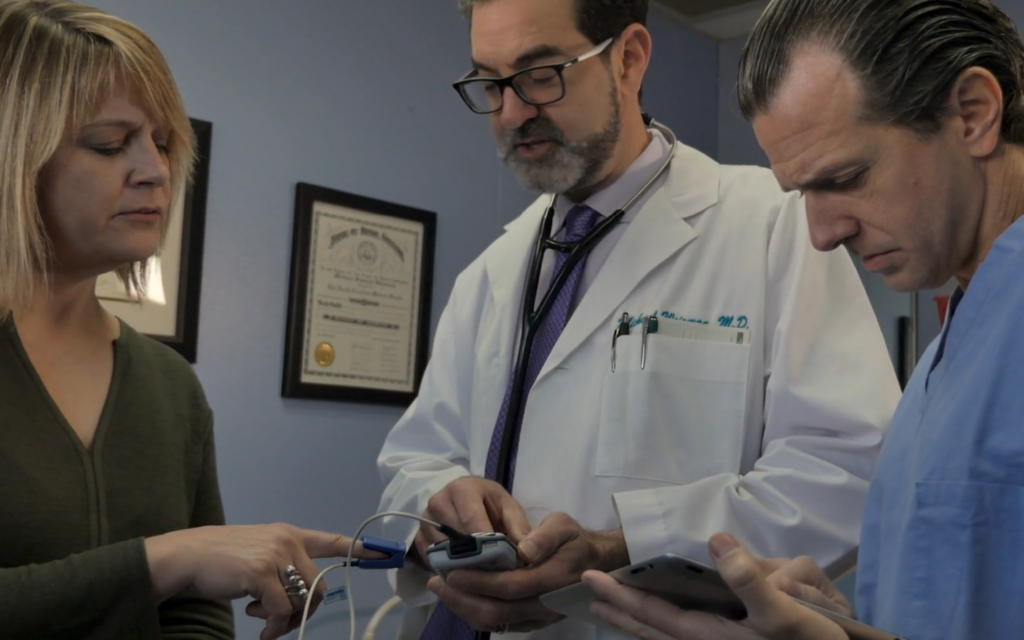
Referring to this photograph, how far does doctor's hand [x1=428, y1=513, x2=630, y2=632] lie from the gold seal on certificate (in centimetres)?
137

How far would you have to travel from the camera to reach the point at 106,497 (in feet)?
4.35

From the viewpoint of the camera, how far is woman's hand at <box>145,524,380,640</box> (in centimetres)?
121

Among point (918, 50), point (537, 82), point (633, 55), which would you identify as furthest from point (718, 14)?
point (918, 50)

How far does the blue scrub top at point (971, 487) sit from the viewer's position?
95 centimetres

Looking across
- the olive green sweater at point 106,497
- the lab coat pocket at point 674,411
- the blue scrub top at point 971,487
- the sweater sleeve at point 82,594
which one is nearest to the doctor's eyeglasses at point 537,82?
the lab coat pocket at point 674,411

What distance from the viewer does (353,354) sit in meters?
2.79

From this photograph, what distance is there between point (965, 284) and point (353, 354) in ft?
6.08

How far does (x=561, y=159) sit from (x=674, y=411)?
44 centimetres

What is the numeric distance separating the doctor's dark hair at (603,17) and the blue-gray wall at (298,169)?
1.02m

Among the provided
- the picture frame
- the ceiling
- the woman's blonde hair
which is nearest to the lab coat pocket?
the woman's blonde hair

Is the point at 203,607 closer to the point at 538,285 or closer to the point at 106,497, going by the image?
the point at 106,497

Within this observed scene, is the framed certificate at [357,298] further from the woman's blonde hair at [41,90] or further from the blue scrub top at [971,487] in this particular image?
the blue scrub top at [971,487]

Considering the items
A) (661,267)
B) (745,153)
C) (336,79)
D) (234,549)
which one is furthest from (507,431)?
(745,153)

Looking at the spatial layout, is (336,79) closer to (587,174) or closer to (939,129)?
(587,174)
